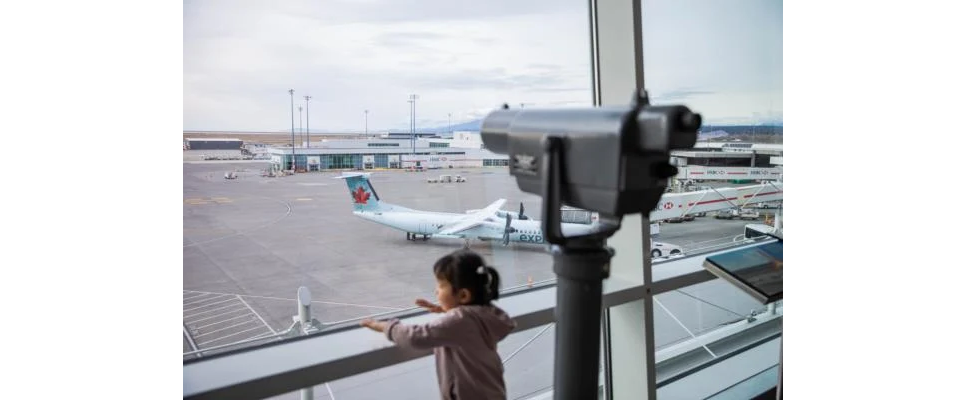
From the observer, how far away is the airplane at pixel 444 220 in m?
1.84

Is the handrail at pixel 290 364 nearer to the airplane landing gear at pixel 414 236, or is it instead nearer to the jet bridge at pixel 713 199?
the airplane landing gear at pixel 414 236

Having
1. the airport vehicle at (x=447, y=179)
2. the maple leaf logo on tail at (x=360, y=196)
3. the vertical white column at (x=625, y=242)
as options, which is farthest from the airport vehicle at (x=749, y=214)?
the maple leaf logo on tail at (x=360, y=196)

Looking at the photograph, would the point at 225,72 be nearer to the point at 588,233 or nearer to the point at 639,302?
the point at 588,233

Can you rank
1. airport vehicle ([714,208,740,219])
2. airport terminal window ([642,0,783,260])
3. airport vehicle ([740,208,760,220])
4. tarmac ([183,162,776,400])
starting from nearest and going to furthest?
tarmac ([183,162,776,400]) < airport terminal window ([642,0,783,260]) < airport vehicle ([714,208,740,219]) < airport vehicle ([740,208,760,220])

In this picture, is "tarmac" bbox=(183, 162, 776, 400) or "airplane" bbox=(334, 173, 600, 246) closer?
"tarmac" bbox=(183, 162, 776, 400)

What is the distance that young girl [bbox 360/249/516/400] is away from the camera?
1.32 metres

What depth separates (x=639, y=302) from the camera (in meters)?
2.19

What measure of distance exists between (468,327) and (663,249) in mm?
1476

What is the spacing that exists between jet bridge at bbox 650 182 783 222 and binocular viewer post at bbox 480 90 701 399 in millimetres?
1394

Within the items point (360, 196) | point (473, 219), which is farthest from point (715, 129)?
point (360, 196)

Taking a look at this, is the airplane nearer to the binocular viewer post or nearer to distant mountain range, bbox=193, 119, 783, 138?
distant mountain range, bbox=193, 119, 783, 138

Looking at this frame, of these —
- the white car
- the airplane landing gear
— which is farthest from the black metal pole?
the white car
